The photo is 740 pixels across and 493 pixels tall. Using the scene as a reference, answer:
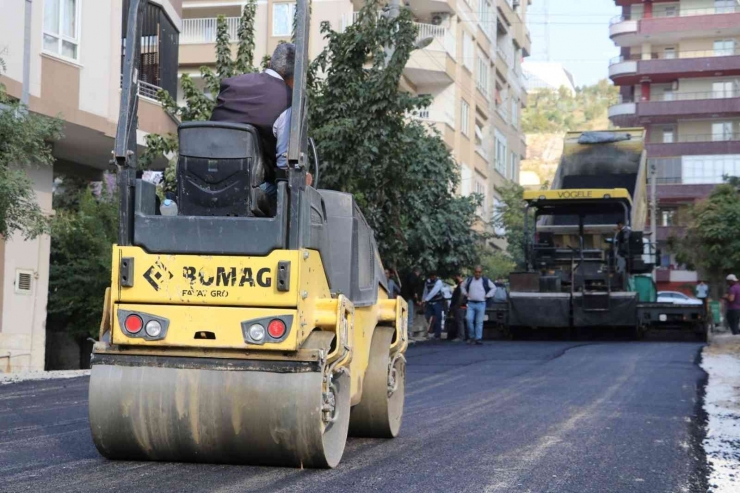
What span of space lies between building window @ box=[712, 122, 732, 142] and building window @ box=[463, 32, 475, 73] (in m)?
25.8

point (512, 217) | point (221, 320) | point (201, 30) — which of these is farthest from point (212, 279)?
point (512, 217)

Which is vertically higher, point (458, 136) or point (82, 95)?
point (458, 136)

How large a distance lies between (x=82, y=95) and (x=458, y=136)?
31.5m

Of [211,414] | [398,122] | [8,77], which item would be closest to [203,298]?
[211,414]

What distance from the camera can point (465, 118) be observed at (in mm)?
50844

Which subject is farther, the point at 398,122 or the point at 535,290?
the point at 535,290

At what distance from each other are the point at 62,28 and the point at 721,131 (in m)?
59.6

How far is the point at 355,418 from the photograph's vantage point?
28.1 feet

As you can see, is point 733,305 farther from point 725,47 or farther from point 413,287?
point 725,47

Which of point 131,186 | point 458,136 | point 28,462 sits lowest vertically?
point 28,462

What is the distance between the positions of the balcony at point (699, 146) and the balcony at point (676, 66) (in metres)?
3.78

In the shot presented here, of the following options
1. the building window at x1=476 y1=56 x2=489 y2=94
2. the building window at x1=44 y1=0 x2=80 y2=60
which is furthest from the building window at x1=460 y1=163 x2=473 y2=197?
the building window at x1=44 y1=0 x2=80 y2=60

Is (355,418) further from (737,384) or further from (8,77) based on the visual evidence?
(8,77)

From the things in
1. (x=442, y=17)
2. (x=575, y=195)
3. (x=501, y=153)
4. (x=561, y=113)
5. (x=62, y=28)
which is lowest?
(x=575, y=195)
